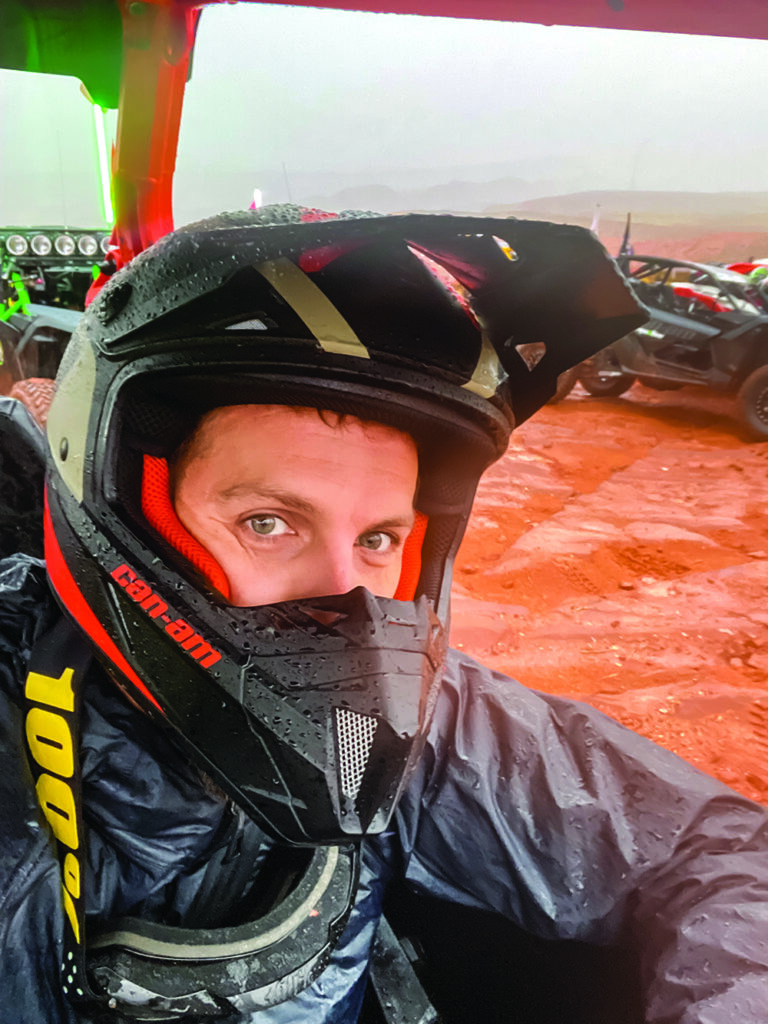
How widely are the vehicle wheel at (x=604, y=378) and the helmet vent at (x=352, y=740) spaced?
2.88 m

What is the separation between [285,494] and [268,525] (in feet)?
0.12

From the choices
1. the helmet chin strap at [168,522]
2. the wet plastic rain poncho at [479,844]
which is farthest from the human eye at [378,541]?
the wet plastic rain poncho at [479,844]

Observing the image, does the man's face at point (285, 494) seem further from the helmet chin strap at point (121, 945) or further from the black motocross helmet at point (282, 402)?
the helmet chin strap at point (121, 945)

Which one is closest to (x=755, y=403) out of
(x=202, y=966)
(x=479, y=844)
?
(x=479, y=844)

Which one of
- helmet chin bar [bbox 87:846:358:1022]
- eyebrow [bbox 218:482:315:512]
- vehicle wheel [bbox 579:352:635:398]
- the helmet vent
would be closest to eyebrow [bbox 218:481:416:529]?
eyebrow [bbox 218:482:315:512]

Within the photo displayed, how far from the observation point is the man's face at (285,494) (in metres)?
0.57

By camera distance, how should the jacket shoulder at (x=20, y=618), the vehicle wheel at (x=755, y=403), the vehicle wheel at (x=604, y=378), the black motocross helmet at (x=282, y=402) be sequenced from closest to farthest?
1. the black motocross helmet at (x=282, y=402)
2. the jacket shoulder at (x=20, y=618)
3. the vehicle wheel at (x=755, y=403)
4. the vehicle wheel at (x=604, y=378)

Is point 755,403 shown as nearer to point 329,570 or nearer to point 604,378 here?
point 604,378

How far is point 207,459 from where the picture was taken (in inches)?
23.2

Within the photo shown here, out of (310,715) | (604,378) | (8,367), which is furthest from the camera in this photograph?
(604,378)

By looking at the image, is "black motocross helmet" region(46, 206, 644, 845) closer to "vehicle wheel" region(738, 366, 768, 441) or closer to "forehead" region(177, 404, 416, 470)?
"forehead" region(177, 404, 416, 470)

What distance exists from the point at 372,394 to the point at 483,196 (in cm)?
21

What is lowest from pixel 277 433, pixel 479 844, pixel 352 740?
pixel 479 844

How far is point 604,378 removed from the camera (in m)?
3.49
